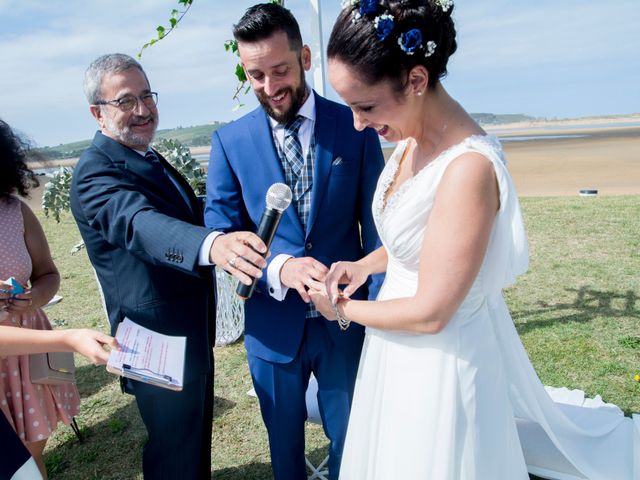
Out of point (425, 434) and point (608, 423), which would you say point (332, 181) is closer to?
point (425, 434)

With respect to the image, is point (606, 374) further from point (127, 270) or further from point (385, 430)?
point (127, 270)

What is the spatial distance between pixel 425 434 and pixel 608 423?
5.49ft

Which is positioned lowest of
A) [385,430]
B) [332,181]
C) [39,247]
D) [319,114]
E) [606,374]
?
[606,374]

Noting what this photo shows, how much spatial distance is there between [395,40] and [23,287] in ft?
8.26

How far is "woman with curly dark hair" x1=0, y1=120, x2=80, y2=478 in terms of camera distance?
2996 mm

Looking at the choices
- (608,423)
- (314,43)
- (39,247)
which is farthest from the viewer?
(314,43)

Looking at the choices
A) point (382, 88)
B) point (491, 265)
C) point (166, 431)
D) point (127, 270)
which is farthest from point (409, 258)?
point (166, 431)

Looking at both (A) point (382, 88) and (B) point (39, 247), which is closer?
(A) point (382, 88)

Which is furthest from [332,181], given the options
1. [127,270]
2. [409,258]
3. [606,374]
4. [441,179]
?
[606,374]

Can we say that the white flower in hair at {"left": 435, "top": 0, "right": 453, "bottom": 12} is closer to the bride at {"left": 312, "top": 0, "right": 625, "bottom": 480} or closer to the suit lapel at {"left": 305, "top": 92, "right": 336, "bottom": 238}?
the bride at {"left": 312, "top": 0, "right": 625, "bottom": 480}

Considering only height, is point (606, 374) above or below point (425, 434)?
below

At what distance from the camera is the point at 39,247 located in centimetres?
329

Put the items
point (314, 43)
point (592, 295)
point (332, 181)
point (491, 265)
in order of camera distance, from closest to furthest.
→ point (491, 265), point (332, 181), point (314, 43), point (592, 295)

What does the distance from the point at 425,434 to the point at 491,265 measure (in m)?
0.70
